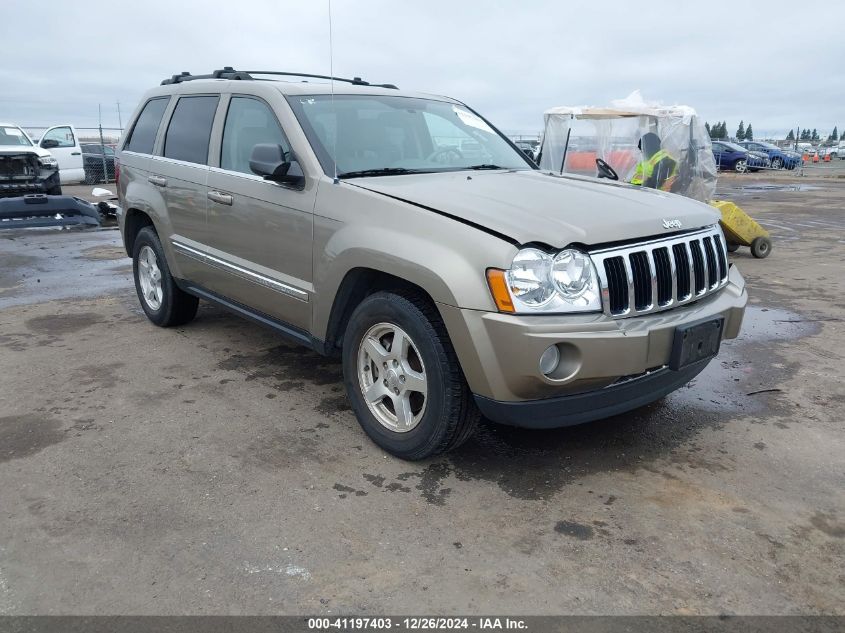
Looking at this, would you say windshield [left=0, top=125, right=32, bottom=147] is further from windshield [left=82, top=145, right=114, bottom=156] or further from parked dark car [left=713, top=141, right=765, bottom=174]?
parked dark car [left=713, top=141, right=765, bottom=174]

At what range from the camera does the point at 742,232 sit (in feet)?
30.4

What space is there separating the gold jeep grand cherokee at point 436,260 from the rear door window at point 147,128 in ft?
2.12

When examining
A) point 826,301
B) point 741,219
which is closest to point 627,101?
point 741,219

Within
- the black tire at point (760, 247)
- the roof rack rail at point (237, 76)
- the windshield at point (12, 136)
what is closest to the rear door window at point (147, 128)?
the roof rack rail at point (237, 76)

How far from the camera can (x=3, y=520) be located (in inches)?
116

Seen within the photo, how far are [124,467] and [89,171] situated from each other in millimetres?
20431

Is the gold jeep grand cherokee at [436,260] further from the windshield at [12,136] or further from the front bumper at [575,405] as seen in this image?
the windshield at [12,136]

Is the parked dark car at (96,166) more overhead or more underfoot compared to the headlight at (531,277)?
more underfoot

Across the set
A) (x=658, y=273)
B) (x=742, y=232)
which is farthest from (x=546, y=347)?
(x=742, y=232)

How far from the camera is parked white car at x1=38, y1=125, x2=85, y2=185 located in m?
17.6

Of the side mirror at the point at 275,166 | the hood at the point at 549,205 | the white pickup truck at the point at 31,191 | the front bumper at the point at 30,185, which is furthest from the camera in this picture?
the front bumper at the point at 30,185

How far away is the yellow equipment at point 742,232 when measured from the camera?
30.1 feet

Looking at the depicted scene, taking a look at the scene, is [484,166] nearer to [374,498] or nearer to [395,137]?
[395,137]

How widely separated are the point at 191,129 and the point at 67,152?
14.8 meters
